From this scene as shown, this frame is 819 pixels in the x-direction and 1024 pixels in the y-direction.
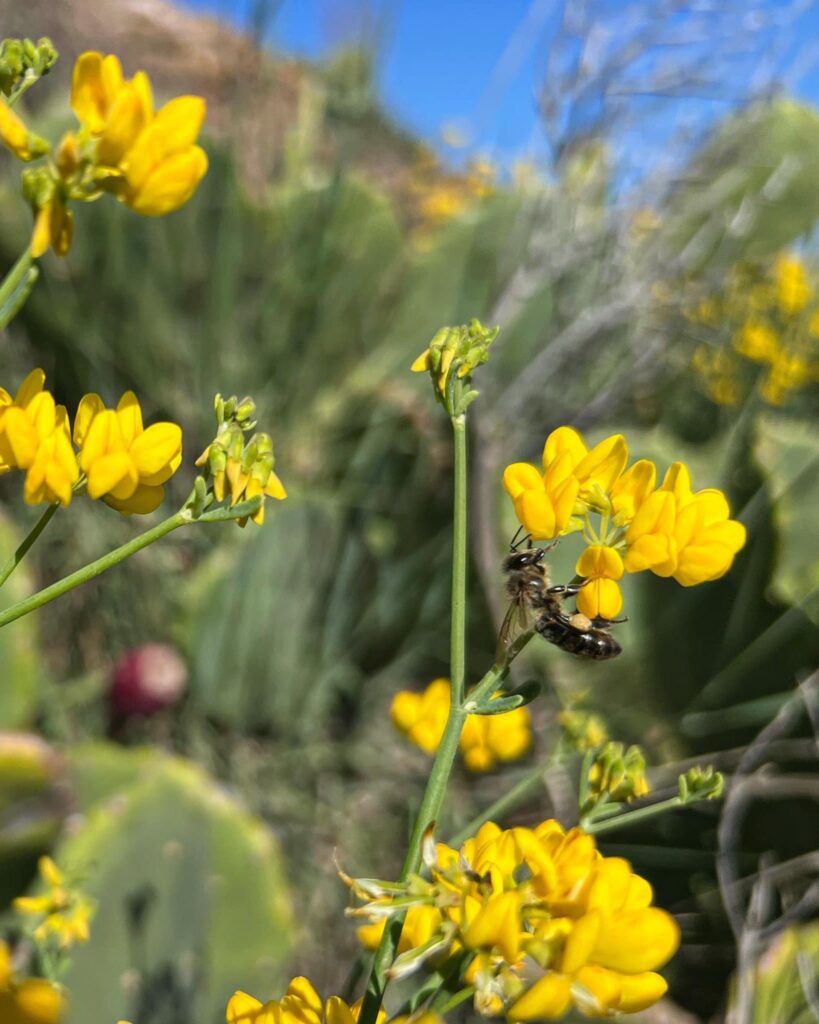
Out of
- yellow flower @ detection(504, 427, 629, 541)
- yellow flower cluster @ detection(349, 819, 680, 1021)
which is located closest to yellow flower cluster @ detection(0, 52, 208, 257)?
yellow flower @ detection(504, 427, 629, 541)

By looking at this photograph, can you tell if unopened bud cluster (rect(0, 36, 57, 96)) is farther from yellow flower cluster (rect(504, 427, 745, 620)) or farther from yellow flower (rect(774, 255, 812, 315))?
yellow flower (rect(774, 255, 812, 315))

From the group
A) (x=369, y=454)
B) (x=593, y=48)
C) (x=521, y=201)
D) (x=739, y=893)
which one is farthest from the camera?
(x=521, y=201)

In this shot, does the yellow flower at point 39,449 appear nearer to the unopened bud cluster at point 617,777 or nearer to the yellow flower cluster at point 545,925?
the yellow flower cluster at point 545,925

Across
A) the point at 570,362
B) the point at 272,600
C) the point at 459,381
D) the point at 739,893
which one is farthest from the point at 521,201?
the point at 459,381

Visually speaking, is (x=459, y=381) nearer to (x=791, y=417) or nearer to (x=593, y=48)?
(x=593, y=48)

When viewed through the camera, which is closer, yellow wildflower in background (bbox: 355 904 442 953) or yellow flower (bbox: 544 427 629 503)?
yellow wildflower in background (bbox: 355 904 442 953)

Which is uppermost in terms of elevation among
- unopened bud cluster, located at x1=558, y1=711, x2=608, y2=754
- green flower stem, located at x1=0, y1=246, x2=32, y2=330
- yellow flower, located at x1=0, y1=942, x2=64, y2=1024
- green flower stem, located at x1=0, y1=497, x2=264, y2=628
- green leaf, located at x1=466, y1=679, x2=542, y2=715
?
green flower stem, located at x1=0, y1=246, x2=32, y2=330
